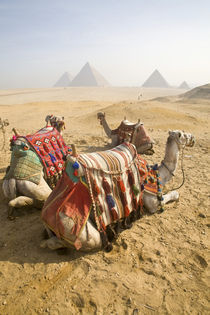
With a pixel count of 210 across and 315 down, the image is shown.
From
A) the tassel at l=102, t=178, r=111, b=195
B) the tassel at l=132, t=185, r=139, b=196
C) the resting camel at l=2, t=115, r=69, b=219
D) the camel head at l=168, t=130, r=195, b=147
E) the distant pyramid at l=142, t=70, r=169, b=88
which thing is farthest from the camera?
the distant pyramid at l=142, t=70, r=169, b=88

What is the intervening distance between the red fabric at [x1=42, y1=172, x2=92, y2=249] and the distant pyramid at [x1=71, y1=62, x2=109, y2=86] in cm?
16695

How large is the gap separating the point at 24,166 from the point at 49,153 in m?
0.68

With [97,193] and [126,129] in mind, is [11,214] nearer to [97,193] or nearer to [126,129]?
[97,193]

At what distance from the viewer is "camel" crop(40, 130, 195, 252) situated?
281cm

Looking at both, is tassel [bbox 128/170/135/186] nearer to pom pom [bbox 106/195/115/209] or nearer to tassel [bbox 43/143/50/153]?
pom pom [bbox 106/195/115/209]

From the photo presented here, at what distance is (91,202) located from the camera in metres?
2.96

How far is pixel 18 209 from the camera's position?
4.07 m

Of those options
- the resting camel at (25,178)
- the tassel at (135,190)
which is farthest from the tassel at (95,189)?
the resting camel at (25,178)

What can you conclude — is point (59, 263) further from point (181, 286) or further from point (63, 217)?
point (181, 286)

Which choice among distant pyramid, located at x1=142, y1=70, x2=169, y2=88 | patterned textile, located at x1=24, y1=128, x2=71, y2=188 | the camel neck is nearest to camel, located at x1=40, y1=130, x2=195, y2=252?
the camel neck

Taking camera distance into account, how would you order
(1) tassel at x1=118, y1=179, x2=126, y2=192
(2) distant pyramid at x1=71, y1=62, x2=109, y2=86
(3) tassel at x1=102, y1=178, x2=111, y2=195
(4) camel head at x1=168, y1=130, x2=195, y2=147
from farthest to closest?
(2) distant pyramid at x1=71, y1=62, x2=109, y2=86 → (4) camel head at x1=168, y1=130, x2=195, y2=147 → (1) tassel at x1=118, y1=179, x2=126, y2=192 → (3) tassel at x1=102, y1=178, x2=111, y2=195

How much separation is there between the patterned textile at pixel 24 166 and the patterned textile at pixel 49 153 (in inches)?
6.8

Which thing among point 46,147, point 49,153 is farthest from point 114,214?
point 46,147

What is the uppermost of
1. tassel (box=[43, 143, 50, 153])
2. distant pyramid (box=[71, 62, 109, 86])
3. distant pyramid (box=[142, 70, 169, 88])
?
distant pyramid (box=[71, 62, 109, 86])
